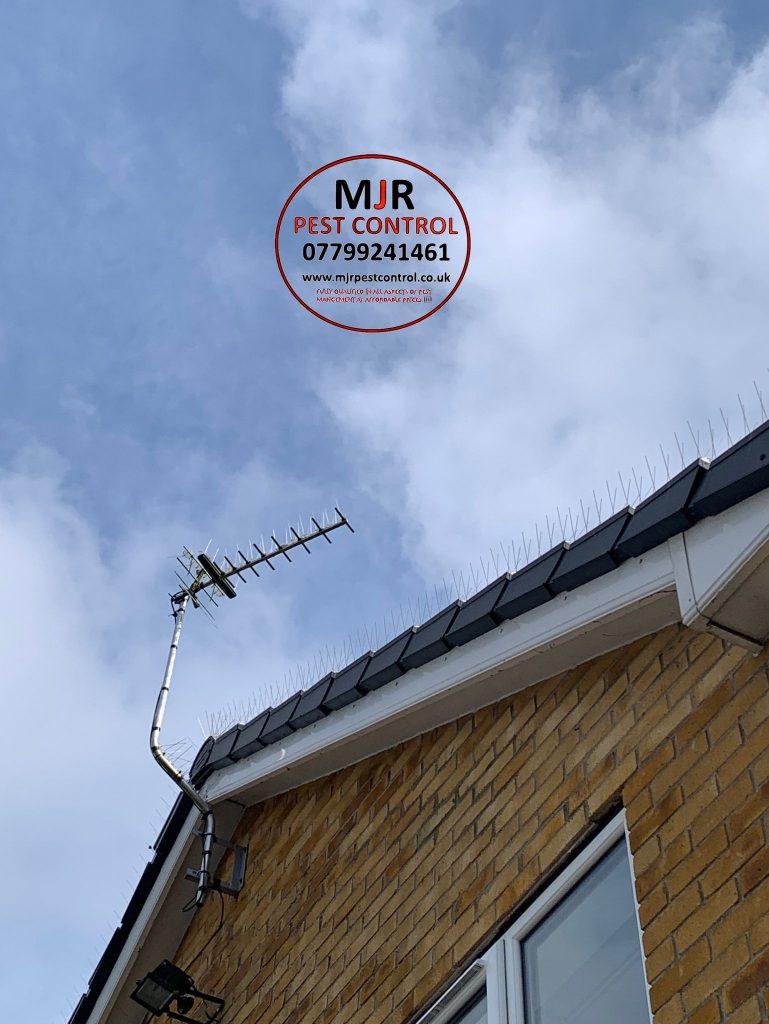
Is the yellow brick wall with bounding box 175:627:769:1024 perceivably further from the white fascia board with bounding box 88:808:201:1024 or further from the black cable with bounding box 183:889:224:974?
the white fascia board with bounding box 88:808:201:1024

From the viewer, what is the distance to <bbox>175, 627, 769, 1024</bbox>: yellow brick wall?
3.63m

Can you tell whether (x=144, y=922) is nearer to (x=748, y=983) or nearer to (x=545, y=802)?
(x=545, y=802)

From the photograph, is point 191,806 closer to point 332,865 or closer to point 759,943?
point 332,865

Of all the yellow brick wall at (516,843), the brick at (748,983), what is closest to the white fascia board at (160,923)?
the yellow brick wall at (516,843)

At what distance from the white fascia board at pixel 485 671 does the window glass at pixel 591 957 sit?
32.5 inches

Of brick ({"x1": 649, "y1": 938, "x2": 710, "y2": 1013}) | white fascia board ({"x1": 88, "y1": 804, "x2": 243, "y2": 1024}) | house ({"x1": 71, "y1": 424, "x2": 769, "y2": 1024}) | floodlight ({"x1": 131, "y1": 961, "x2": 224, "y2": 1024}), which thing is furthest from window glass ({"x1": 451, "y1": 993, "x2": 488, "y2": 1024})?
white fascia board ({"x1": 88, "y1": 804, "x2": 243, "y2": 1024})

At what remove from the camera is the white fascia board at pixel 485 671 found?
442cm

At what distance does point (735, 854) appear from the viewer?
3.62 meters

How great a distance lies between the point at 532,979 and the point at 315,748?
2.25m

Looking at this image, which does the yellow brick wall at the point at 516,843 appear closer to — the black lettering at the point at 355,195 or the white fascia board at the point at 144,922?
the white fascia board at the point at 144,922

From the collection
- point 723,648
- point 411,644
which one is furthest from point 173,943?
point 723,648

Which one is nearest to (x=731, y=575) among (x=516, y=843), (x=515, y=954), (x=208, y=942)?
(x=516, y=843)

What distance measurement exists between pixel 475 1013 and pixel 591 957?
681 millimetres

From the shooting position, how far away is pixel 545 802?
15.4 ft
